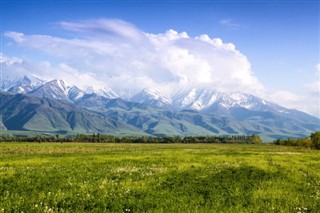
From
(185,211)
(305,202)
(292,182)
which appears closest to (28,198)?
(185,211)

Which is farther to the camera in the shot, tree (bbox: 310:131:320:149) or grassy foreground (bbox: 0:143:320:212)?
tree (bbox: 310:131:320:149)

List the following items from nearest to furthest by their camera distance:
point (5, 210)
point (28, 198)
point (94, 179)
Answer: point (5, 210)
point (28, 198)
point (94, 179)

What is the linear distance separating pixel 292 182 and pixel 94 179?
13.9 meters

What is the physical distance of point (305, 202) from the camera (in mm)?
17703

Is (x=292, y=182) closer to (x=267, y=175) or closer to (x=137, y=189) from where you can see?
(x=267, y=175)

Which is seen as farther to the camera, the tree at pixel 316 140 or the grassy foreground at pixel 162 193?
the tree at pixel 316 140

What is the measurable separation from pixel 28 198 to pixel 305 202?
13808 millimetres

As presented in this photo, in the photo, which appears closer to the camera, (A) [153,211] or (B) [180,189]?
(A) [153,211]

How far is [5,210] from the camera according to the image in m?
14.2

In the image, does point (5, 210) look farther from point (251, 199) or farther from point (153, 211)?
point (251, 199)

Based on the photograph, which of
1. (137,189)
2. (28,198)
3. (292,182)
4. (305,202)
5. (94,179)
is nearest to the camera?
(28,198)

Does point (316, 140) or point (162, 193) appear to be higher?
point (162, 193)

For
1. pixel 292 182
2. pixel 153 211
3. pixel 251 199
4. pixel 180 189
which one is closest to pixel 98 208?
pixel 153 211

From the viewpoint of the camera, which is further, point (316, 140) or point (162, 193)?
point (316, 140)
